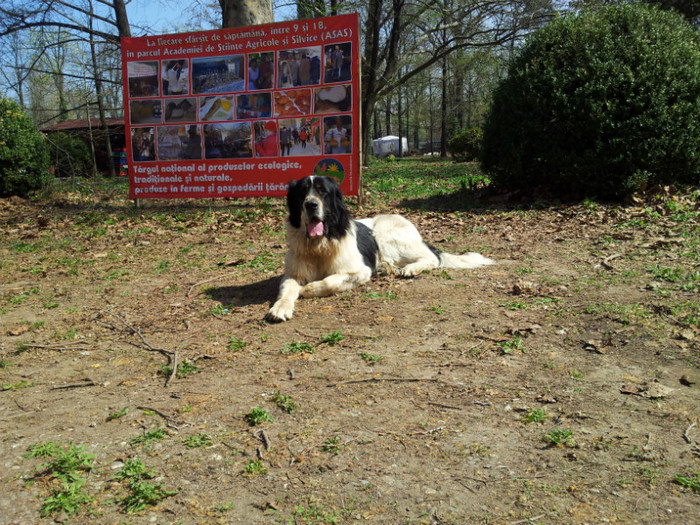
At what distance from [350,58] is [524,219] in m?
4.23

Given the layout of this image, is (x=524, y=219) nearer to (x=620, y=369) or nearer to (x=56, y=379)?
(x=620, y=369)

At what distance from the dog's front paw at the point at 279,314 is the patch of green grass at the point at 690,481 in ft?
10.3

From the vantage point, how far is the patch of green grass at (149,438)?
2.91m

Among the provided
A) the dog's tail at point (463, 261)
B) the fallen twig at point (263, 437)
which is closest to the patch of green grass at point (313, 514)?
the fallen twig at point (263, 437)

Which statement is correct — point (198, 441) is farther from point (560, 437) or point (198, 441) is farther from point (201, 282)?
point (201, 282)

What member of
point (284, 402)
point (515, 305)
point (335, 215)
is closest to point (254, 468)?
point (284, 402)

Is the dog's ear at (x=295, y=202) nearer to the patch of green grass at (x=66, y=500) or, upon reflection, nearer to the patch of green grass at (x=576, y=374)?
the patch of green grass at (x=576, y=374)

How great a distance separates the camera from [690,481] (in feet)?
7.70

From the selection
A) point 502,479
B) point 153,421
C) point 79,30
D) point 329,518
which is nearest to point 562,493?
point 502,479

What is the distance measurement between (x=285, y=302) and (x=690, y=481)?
3.41 metres

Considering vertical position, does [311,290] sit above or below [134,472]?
above

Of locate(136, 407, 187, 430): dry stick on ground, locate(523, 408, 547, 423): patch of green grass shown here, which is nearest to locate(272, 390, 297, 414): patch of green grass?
locate(136, 407, 187, 430): dry stick on ground

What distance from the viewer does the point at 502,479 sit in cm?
248

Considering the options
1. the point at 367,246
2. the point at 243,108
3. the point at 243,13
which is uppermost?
the point at 243,13
